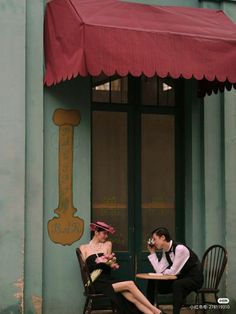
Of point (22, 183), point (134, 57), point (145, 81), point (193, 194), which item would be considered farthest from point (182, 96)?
point (22, 183)

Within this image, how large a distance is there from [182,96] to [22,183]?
308 centimetres

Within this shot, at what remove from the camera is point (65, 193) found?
→ 9.47 meters

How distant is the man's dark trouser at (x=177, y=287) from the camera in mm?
8883

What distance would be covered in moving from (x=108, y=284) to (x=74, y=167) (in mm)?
1719

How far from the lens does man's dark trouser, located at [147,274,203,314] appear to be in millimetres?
8883

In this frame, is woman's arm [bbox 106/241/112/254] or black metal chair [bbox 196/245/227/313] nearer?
woman's arm [bbox 106/241/112/254]

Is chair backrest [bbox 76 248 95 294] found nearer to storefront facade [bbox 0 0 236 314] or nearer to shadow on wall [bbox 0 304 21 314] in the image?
storefront facade [bbox 0 0 236 314]

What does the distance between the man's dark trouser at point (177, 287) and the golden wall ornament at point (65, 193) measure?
128 centimetres

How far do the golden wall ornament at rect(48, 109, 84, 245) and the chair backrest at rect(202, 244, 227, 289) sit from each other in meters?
1.95

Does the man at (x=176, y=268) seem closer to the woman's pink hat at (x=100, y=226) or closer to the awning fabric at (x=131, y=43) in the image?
the woman's pink hat at (x=100, y=226)

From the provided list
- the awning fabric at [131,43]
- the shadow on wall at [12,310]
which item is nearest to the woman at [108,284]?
the shadow on wall at [12,310]

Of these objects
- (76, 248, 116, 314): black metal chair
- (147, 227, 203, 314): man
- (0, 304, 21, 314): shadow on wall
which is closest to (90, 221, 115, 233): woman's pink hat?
(76, 248, 116, 314): black metal chair

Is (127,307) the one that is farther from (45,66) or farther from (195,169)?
(45,66)

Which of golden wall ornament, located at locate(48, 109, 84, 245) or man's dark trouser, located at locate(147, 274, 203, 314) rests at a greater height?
golden wall ornament, located at locate(48, 109, 84, 245)
